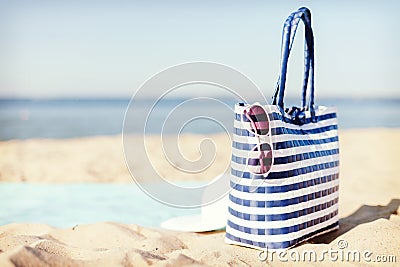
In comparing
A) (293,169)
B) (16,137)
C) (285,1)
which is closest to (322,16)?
Answer: (285,1)

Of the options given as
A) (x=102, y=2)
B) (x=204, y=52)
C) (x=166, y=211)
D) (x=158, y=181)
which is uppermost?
(x=102, y=2)

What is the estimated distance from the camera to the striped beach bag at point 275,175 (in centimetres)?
196

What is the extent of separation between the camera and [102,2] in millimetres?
11742

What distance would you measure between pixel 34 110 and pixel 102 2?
3.22 m

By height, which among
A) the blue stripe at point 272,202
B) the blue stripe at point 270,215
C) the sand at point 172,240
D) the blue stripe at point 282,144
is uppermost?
the blue stripe at point 282,144

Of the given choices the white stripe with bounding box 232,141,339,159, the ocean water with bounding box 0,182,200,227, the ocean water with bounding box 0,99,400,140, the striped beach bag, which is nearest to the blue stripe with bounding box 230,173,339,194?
the striped beach bag

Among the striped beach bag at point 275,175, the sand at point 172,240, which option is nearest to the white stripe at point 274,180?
the striped beach bag at point 275,175

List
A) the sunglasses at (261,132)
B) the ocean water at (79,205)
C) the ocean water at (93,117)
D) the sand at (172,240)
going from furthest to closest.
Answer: the ocean water at (93,117) → the ocean water at (79,205) → the sunglasses at (261,132) → the sand at (172,240)

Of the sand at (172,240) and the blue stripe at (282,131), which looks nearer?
the sand at (172,240)

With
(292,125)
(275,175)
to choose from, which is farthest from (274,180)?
(292,125)

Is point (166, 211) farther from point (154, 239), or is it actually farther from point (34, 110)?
point (34, 110)

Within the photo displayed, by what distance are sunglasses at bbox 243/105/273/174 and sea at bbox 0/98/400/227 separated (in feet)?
0.46

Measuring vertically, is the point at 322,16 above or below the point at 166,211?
above

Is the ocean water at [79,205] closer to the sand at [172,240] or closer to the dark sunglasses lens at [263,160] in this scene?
the sand at [172,240]
